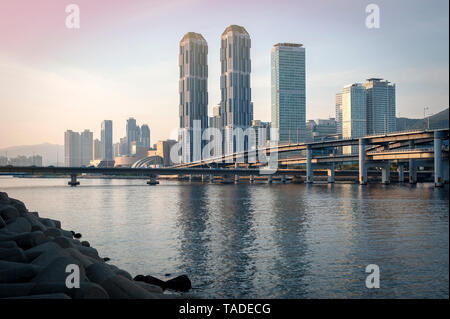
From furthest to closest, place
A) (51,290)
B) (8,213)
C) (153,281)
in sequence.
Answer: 1. (8,213)
2. (153,281)
3. (51,290)

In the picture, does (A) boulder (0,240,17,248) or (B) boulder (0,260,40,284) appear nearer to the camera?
(B) boulder (0,260,40,284)

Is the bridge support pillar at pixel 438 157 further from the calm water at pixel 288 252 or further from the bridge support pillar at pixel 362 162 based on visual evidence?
the calm water at pixel 288 252

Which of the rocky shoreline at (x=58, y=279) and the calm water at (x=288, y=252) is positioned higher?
the rocky shoreline at (x=58, y=279)

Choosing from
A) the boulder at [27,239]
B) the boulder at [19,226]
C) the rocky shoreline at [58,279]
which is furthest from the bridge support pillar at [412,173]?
the rocky shoreline at [58,279]

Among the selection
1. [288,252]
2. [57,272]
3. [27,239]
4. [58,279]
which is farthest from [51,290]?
[288,252]

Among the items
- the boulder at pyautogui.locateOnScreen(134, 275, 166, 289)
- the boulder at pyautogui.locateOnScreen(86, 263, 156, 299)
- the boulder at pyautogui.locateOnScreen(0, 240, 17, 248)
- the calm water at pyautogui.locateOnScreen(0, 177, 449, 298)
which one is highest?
the boulder at pyautogui.locateOnScreen(0, 240, 17, 248)

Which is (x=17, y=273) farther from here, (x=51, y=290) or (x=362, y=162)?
(x=362, y=162)

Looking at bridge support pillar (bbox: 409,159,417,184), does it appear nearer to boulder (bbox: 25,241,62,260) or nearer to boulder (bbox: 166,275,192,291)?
boulder (bbox: 166,275,192,291)

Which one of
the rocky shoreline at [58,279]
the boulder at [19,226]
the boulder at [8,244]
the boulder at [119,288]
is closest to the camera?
the rocky shoreline at [58,279]

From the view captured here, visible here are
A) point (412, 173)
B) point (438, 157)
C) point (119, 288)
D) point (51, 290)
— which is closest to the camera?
point (51, 290)

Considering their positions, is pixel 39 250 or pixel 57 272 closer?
pixel 57 272

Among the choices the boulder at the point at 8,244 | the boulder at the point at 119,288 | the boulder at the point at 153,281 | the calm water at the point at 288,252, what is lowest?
the calm water at the point at 288,252

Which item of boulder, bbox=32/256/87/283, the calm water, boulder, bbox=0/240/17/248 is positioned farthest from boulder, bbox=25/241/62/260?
the calm water
